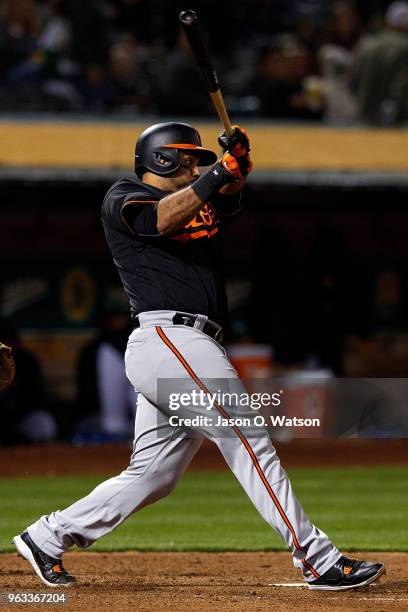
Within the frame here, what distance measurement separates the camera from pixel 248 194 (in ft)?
38.8

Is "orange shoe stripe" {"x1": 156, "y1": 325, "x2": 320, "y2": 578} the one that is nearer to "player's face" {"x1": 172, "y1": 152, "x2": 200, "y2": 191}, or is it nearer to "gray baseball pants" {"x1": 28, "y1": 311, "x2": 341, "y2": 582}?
"gray baseball pants" {"x1": 28, "y1": 311, "x2": 341, "y2": 582}

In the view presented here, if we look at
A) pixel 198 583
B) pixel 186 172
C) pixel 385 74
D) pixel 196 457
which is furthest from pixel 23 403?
pixel 186 172

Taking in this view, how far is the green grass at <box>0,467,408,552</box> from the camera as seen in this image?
258 inches

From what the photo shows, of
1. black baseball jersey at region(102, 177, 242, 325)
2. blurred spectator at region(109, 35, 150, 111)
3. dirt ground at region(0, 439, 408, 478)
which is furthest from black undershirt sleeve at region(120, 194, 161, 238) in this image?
blurred spectator at region(109, 35, 150, 111)

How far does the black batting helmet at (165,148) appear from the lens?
468 cm

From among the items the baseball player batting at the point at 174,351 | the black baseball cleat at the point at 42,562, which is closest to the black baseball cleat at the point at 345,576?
the baseball player batting at the point at 174,351

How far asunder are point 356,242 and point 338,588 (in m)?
8.41

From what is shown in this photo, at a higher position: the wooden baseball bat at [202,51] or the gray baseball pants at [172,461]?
the wooden baseball bat at [202,51]

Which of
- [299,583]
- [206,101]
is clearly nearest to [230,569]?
[299,583]

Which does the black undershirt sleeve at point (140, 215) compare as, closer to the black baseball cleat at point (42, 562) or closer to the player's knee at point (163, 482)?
the player's knee at point (163, 482)

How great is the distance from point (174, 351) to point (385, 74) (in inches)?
303

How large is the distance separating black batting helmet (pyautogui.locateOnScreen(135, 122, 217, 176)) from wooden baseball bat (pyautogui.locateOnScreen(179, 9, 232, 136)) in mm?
180

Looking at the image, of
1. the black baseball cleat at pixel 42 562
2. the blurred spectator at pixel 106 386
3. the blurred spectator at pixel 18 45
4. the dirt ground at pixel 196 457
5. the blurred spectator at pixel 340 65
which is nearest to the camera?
the black baseball cleat at pixel 42 562

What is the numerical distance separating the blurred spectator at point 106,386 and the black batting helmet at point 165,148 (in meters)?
6.18
